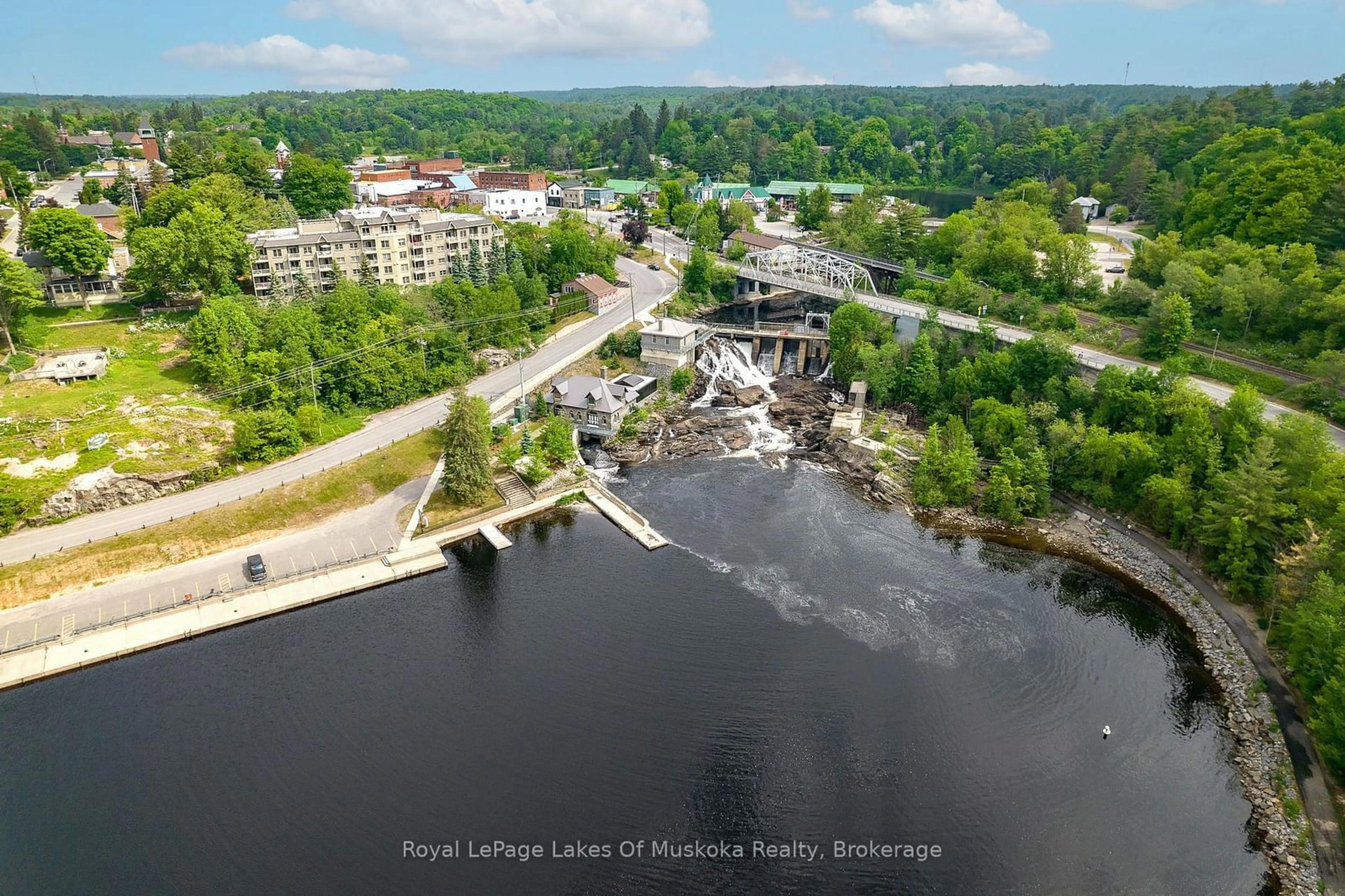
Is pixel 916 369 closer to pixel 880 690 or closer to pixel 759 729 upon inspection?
pixel 880 690

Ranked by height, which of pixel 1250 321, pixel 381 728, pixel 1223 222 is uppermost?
pixel 1223 222

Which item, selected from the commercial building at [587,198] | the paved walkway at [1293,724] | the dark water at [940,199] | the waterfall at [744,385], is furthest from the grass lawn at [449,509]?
the dark water at [940,199]

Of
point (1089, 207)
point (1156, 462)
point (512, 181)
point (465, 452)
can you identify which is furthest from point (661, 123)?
point (1156, 462)

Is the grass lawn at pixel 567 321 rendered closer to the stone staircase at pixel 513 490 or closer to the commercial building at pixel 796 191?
the stone staircase at pixel 513 490

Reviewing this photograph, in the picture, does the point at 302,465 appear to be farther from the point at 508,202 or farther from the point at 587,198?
the point at 587,198

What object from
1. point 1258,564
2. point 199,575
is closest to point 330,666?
point 199,575

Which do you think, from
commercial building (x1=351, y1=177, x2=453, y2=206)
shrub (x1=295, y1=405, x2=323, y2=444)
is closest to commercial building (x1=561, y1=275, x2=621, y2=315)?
commercial building (x1=351, y1=177, x2=453, y2=206)
